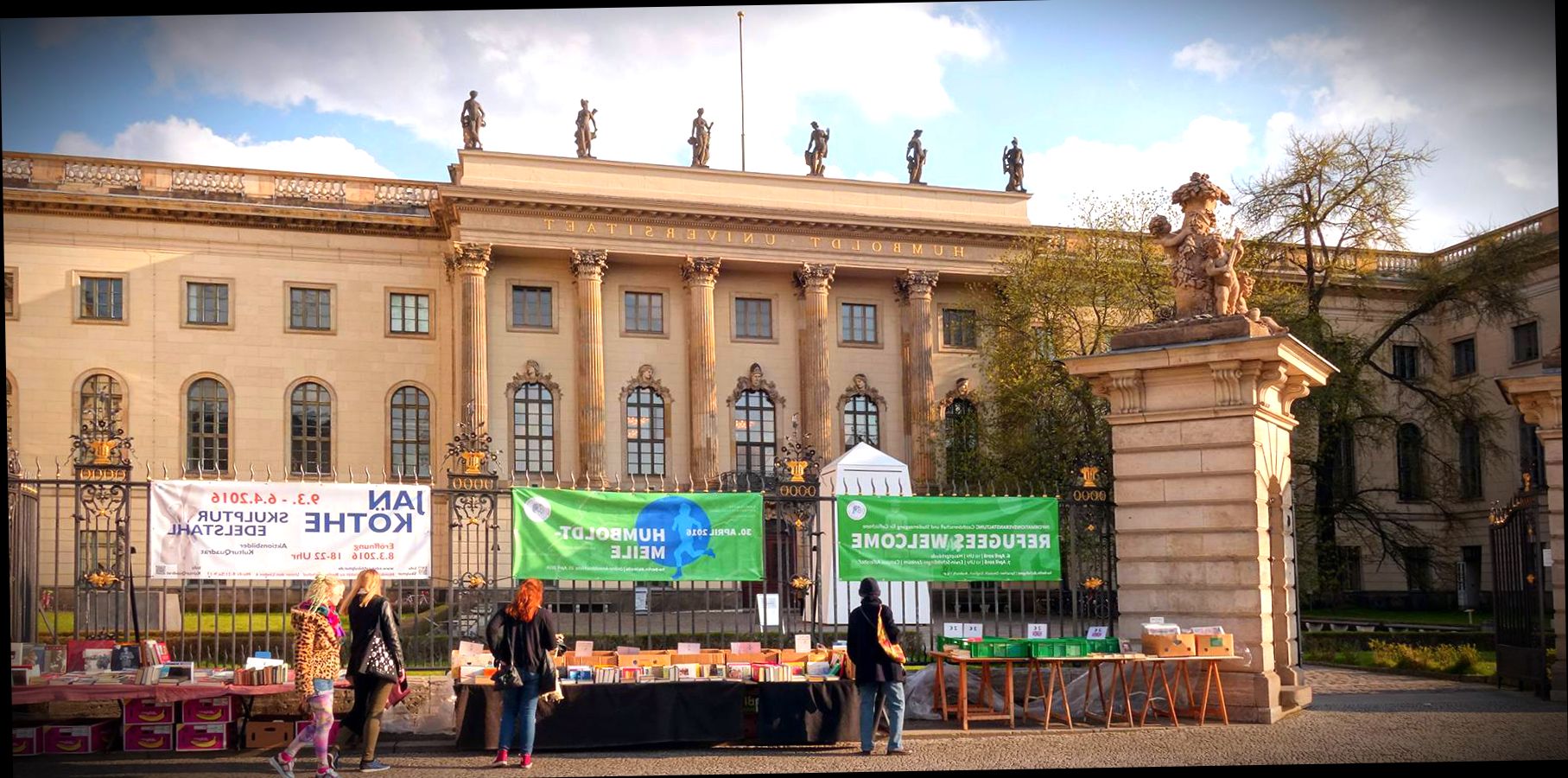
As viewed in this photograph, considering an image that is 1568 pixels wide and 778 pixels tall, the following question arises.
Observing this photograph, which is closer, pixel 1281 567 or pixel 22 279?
pixel 1281 567

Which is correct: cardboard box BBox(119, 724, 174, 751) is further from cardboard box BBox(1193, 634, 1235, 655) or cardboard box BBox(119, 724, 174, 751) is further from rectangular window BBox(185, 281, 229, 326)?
rectangular window BBox(185, 281, 229, 326)

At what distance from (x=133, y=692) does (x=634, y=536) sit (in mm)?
5201

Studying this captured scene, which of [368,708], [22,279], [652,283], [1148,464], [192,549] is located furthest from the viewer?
[652,283]

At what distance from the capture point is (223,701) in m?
15.3

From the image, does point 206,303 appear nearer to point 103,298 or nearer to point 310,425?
point 103,298

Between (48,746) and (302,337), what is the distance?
132 feet

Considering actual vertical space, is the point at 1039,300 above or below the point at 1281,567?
above

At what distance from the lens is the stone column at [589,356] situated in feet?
177

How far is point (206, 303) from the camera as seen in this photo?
174ft

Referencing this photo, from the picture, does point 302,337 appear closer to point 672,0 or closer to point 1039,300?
point 1039,300

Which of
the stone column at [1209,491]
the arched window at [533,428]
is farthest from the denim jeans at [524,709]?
the arched window at [533,428]

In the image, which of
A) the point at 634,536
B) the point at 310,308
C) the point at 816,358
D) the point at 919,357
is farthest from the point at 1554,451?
the point at 310,308

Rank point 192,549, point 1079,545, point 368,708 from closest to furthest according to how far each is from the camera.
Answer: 1. point 368,708
2. point 192,549
3. point 1079,545

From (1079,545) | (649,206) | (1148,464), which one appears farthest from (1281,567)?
(649,206)
